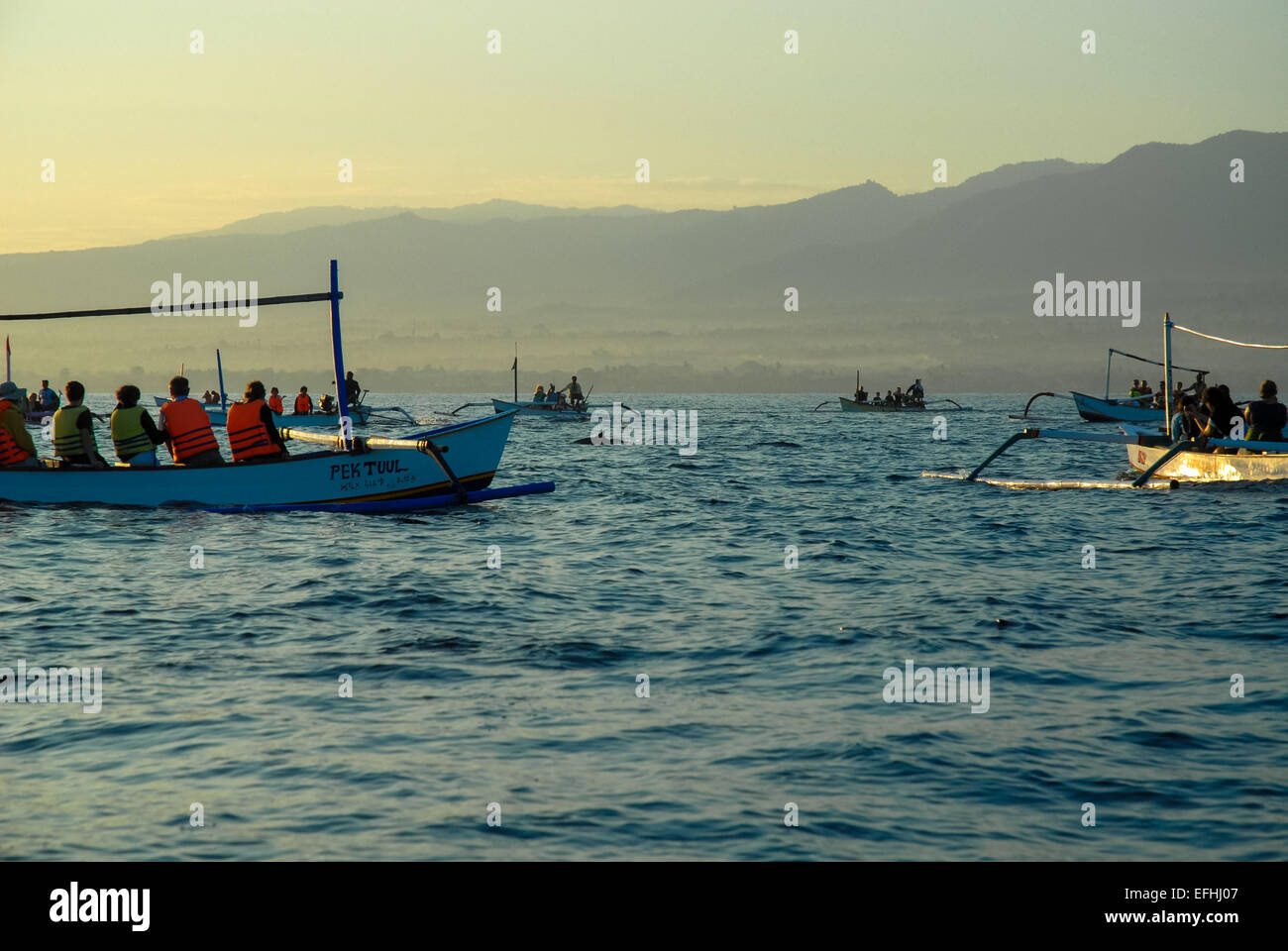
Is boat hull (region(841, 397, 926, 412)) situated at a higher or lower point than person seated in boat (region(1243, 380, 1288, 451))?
lower

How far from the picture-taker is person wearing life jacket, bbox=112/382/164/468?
19266 millimetres

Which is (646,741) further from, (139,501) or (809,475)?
(809,475)

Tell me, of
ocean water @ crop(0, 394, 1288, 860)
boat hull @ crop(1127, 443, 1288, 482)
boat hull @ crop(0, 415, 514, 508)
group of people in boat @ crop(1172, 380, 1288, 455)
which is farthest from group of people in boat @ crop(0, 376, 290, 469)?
boat hull @ crop(1127, 443, 1288, 482)

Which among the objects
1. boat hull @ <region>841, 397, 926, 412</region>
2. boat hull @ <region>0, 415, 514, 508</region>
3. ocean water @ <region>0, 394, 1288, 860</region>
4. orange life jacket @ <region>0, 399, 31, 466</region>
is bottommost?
ocean water @ <region>0, 394, 1288, 860</region>

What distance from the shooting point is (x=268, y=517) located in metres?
20.2

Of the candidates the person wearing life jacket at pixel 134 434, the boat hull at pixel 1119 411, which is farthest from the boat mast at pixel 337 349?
the boat hull at pixel 1119 411

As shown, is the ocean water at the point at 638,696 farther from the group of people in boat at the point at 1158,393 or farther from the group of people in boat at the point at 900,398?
the group of people in boat at the point at 900,398

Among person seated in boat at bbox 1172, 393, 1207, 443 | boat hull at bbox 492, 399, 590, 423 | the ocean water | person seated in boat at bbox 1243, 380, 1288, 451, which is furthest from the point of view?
boat hull at bbox 492, 399, 590, 423

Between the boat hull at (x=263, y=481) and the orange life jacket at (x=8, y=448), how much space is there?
0.34m

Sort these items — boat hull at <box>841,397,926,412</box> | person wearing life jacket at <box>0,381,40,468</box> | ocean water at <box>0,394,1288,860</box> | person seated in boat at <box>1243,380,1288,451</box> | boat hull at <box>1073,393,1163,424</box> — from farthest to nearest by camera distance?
boat hull at <box>841,397,926,412</box>, boat hull at <box>1073,393,1163,424</box>, person seated in boat at <box>1243,380,1288,451</box>, person wearing life jacket at <box>0,381,40,468</box>, ocean water at <box>0,394,1288,860</box>

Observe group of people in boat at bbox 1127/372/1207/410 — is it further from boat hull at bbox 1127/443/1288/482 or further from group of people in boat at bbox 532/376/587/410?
group of people in boat at bbox 532/376/587/410

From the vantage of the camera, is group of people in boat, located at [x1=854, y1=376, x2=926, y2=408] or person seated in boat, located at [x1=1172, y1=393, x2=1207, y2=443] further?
group of people in boat, located at [x1=854, y1=376, x2=926, y2=408]

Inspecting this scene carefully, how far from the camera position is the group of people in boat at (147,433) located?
62.8 feet
